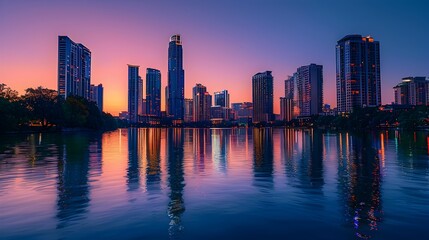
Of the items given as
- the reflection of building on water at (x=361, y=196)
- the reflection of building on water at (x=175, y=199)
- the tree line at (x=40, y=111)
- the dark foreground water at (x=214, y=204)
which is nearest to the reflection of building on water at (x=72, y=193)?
the dark foreground water at (x=214, y=204)

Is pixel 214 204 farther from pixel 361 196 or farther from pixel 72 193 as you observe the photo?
pixel 72 193

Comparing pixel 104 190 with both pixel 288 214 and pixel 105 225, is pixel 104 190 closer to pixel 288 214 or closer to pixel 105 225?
pixel 105 225

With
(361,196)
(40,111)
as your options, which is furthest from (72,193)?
(40,111)

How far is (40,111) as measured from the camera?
12431 centimetres

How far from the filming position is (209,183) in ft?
68.1

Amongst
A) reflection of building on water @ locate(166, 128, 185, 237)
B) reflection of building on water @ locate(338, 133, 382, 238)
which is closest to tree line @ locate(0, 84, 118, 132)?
reflection of building on water @ locate(166, 128, 185, 237)

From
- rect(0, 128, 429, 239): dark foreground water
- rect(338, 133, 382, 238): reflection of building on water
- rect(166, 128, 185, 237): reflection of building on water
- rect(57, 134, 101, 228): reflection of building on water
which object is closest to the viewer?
rect(0, 128, 429, 239): dark foreground water

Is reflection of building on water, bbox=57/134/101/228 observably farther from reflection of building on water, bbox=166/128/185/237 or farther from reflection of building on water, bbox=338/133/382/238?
reflection of building on water, bbox=338/133/382/238

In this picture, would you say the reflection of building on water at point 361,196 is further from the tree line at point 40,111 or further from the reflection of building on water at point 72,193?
the tree line at point 40,111

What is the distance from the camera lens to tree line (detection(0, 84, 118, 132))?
99.2 meters

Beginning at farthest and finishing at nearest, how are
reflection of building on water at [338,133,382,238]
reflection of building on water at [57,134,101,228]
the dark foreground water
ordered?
1. reflection of building on water at [57,134,101,228]
2. reflection of building on water at [338,133,382,238]
3. the dark foreground water

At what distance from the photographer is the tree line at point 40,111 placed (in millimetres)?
99213

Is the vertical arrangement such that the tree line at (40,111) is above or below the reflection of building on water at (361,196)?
above

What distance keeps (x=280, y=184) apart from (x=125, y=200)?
31.6 feet
